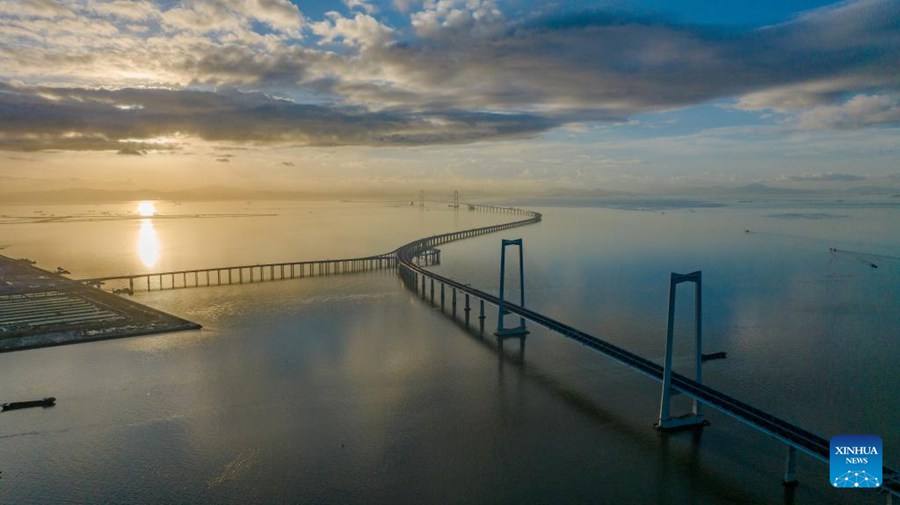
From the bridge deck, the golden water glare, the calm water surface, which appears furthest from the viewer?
the golden water glare

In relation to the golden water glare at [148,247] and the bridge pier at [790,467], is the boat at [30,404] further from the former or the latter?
the golden water glare at [148,247]

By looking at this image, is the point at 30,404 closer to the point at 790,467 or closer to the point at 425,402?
the point at 425,402

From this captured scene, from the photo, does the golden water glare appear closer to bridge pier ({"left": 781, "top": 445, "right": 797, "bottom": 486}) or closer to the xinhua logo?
bridge pier ({"left": 781, "top": 445, "right": 797, "bottom": 486})

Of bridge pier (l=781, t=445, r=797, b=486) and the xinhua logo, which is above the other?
the xinhua logo

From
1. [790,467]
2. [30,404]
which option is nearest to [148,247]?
[30,404]

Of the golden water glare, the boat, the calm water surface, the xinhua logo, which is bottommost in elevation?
the calm water surface

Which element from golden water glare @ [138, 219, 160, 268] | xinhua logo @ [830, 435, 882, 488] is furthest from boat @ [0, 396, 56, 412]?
golden water glare @ [138, 219, 160, 268]

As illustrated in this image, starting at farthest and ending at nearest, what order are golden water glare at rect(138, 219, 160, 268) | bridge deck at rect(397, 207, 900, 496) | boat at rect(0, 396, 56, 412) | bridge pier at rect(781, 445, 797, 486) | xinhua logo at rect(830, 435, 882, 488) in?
golden water glare at rect(138, 219, 160, 268) < boat at rect(0, 396, 56, 412) < bridge pier at rect(781, 445, 797, 486) < bridge deck at rect(397, 207, 900, 496) < xinhua logo at rect(830, 435, 882, 488)

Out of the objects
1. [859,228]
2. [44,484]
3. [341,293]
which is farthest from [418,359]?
[859,228]
